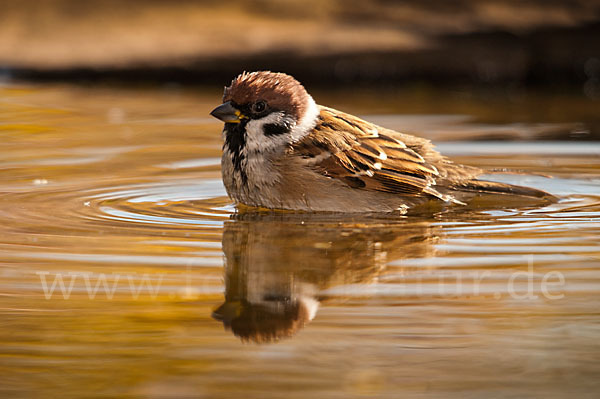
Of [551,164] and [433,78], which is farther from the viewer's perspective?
[433,78]

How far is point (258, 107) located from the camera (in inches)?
219

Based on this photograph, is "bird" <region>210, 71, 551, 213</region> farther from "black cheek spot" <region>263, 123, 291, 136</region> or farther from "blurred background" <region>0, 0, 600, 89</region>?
"blurred background" <region>0, 0, 600, 89</region>

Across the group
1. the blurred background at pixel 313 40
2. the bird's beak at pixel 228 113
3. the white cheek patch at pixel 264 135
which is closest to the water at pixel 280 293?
the white cheek patch at pixel 264 135

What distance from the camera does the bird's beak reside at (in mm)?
5461

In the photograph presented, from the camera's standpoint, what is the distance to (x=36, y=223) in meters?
5.22

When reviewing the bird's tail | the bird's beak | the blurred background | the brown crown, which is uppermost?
the blurred background

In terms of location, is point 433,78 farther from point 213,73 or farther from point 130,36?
point 130,36

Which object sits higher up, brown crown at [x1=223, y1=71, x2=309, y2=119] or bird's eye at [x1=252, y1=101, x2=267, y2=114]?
brown crown at [x1=223, y1=71, x2=309, y2=119]

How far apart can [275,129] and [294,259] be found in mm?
1377

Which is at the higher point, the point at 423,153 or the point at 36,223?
the point at 423,153

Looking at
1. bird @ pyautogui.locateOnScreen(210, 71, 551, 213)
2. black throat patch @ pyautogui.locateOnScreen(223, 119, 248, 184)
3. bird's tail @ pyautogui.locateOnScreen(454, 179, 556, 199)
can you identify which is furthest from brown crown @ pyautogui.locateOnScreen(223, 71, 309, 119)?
bird's tail @ pyautogui.locateOnScreen(454, 179, 556, 199)

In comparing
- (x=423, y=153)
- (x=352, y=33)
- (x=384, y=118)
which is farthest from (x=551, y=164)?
(x=352, y=33)

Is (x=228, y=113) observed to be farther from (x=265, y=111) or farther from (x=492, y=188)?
(x=492, y=188)

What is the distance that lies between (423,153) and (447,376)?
318 cm
